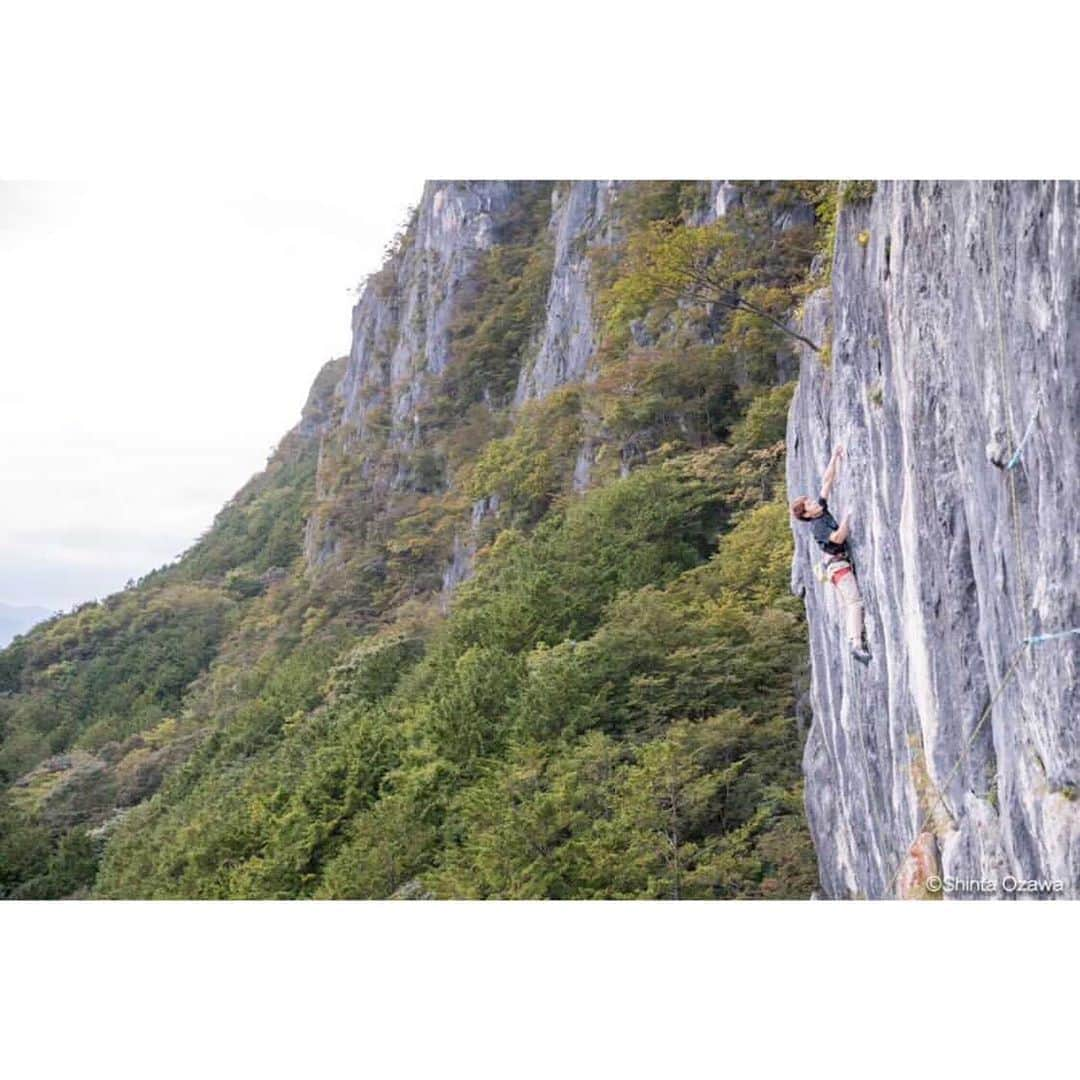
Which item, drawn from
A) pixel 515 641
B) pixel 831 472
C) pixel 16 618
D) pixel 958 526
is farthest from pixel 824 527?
pixel 16 618

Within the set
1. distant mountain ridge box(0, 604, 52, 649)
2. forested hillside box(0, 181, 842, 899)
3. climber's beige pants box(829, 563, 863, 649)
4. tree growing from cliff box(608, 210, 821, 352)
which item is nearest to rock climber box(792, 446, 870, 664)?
climber's beige pants box(829, 563, 863, 649)

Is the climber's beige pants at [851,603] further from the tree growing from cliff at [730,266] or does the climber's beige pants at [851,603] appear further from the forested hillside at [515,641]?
the tree growing from cliff at [730,266]

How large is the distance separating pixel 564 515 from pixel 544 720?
309cm

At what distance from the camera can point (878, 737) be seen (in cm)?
510

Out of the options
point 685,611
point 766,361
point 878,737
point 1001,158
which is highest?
point 766,361

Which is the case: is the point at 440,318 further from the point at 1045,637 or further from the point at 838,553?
the point at 1045,637

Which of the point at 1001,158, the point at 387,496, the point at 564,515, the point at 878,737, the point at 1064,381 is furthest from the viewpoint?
the point at 387,496

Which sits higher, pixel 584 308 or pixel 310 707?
pixel 584 308

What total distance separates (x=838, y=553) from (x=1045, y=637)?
71.0 inches

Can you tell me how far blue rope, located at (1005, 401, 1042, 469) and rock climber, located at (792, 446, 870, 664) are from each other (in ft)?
4.99

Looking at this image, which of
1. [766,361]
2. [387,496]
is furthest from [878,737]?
[387,496]

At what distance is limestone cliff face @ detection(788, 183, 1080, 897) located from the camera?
343 centimetres

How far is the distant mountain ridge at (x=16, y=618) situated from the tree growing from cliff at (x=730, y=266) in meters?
5.14

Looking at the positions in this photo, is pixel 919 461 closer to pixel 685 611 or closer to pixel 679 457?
pixel 685 611
